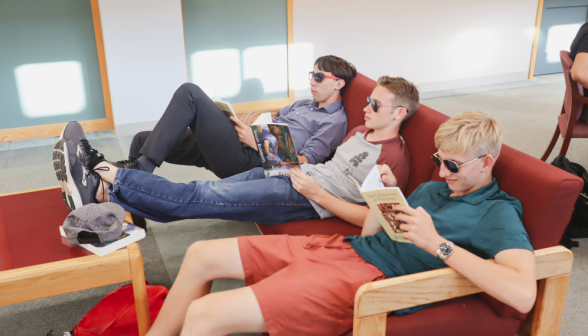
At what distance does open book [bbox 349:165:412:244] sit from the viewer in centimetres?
148

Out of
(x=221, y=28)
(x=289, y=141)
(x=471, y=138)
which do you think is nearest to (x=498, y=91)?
(x=221, y=28)

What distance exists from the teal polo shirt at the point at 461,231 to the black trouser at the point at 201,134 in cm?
112

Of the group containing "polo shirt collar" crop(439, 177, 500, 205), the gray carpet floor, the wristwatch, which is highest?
"polo shirt collar" crop(439, 177, 500, 205)

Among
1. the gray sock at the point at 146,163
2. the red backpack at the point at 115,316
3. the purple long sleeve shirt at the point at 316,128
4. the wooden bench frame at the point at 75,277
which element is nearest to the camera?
the wooden bench frame at the point at 75,277

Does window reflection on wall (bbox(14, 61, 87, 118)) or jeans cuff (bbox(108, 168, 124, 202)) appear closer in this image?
jeans cuff (bbox(108, 168, 124, 202))

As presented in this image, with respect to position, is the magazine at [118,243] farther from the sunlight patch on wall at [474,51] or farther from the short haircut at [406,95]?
the sunlight patch on wall at [474,51]

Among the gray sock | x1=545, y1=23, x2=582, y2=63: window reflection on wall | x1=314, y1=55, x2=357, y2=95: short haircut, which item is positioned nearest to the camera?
the gray sock

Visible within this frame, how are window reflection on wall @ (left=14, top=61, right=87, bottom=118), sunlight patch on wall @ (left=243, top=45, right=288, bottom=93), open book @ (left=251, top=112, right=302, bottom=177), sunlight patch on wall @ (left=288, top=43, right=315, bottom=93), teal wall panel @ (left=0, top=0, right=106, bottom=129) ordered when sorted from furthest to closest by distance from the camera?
sunlight patch on wall @ (left=288, top=43, right=315, bottom=93) < sunlight patch on wall @ (left=243, top=45, right=288, bottom=93) < window reflection on wall @ (left=14, top=61, right=87, bottom=118) < teal wall panel @ (left=0, top=0, right=106, bottom=129) < open book @ (left=251, top=112, right=302, bottom=177)

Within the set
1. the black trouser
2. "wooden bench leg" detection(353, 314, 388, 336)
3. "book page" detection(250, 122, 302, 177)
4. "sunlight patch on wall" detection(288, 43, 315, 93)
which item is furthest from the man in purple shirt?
"sunlight patch on wall" detection(288, 43, 315, 93)

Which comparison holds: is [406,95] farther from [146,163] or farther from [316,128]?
[146,163]

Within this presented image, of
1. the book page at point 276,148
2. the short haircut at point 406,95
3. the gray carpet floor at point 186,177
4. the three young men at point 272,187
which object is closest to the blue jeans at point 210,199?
the three young men at point 272,187

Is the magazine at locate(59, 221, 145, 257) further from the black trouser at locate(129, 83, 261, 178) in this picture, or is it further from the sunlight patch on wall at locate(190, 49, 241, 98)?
the sunlight patch on wall at locate(190, 49, 241, 98)

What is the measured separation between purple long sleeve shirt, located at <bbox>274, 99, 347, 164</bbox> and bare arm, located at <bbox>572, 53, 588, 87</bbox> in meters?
1.55

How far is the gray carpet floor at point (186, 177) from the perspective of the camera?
226 cm
